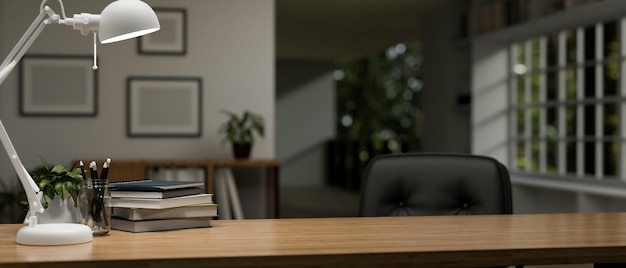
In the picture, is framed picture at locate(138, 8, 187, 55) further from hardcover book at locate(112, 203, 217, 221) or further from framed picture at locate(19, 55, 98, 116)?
hardcover book at locate(112, 203, 217, 221)

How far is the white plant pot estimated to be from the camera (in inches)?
81.7

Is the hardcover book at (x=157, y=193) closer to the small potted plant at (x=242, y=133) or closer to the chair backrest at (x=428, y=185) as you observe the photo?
the chair backrest at (x=428, y=185)

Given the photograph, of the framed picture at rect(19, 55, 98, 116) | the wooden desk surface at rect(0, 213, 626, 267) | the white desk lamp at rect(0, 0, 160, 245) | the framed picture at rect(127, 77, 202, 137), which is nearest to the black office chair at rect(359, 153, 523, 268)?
the wooden desk surface at rect(0, 213, 626, 267)

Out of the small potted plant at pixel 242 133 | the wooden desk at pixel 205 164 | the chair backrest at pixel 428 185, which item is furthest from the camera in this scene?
the small potted plant at pixel 242 133

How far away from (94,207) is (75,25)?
0.46 metres

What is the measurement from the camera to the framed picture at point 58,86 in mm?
6230

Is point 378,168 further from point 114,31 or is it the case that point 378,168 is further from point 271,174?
point 271,174

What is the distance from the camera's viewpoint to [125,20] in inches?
77.5

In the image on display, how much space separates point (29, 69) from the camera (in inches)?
245

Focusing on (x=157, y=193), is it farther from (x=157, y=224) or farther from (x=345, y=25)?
(x=345, y=25)

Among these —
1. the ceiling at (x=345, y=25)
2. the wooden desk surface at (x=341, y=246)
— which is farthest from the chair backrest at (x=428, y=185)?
the ceiling at (x=345, y=25)

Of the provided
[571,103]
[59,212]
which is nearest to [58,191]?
[59,212]

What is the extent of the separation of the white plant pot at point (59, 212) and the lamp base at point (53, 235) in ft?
0.31

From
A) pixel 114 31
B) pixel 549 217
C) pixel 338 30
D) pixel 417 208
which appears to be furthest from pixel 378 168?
pixel 338 30
